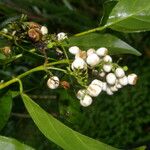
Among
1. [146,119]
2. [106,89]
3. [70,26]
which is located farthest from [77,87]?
[146,119]

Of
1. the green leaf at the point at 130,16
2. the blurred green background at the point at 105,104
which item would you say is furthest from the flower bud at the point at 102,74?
the blurred green background at the point at 105,104

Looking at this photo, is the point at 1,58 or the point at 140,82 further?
the point at 140,82

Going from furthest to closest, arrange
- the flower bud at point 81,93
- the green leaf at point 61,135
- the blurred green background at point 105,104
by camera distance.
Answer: the blurred green background at point 105,104, the flower bud at point 81,93, the green leaf at point 61,135

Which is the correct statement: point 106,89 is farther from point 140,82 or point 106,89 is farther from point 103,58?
point 140,82

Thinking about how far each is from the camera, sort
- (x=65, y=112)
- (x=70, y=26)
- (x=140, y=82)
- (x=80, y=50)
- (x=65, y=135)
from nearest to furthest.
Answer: (x=65, y=135)
(x=80, y=50)
(x=65, y=112)
(x=70, y=26)
(x=140, y=82)

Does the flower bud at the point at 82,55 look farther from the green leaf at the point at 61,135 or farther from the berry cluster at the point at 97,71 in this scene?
the green leaf at the point at 61,135

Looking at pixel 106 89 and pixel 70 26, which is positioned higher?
pixel 106 89

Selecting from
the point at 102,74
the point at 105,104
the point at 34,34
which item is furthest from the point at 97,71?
the point at 105,104

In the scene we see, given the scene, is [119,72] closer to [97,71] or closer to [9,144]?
[97,71]
